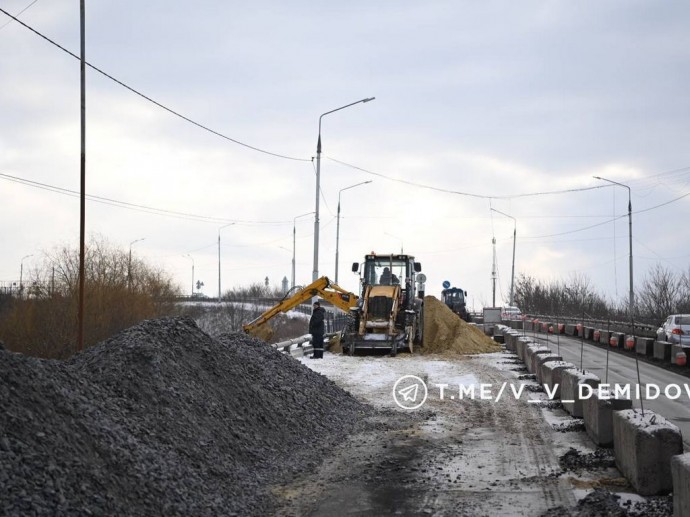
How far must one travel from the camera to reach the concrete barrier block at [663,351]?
30.3 m

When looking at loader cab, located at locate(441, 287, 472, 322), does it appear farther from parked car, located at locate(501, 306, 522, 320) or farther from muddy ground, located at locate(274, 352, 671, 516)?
muddy ground, located at locate(274, 352, 671, 516)

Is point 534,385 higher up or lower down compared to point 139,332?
lower down

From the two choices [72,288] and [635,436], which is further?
[72,288]

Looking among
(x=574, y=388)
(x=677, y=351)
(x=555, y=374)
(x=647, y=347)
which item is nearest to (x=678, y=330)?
(x=647, y=347)

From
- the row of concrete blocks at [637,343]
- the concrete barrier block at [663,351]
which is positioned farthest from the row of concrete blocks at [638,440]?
the concrete barrier block at [663,351]

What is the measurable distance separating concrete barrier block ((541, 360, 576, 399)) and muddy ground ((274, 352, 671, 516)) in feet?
1.64

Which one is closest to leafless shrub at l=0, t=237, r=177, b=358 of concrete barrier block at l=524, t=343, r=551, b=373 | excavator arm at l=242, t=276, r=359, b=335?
excavator arm at l=242, t=276, r=359, b=335

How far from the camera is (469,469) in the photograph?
11.5m

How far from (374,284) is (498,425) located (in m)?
18.5

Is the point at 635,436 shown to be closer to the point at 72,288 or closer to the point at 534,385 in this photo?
the point at 534,385

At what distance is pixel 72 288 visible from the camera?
3900 cm

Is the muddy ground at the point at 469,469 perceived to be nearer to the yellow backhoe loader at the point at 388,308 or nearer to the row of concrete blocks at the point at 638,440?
the row of concrete blocks at the point at 638,440

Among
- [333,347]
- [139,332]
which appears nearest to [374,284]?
[333,347]

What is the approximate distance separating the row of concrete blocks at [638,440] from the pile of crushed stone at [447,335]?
18.6m
